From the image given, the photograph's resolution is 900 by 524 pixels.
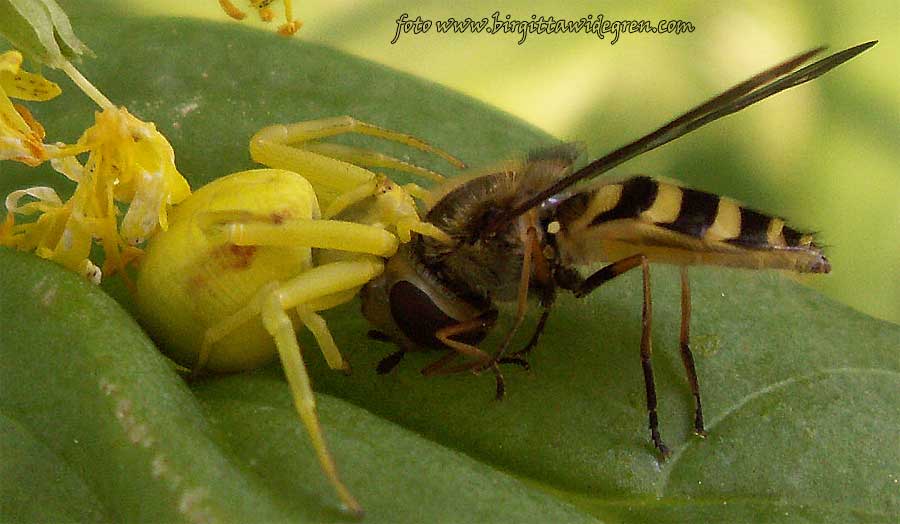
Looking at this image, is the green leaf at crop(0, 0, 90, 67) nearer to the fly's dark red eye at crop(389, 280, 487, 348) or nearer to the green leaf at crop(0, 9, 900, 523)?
the green leaf at crop(0, 9, 900, 523)

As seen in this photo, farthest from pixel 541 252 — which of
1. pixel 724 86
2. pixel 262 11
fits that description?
pixel 724 86

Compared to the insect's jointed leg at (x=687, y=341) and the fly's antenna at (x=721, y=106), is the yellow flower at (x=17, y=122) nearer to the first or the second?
the fly's antenna at (x=721, y=106)

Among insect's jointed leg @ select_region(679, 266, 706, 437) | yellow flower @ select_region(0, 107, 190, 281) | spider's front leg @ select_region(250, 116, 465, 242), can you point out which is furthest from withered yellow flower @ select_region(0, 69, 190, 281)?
insect's jointed leg @ select_region(679, 266, 706, 437)

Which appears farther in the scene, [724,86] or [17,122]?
[724,86]

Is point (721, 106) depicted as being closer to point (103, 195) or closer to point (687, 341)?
point (687, 341)

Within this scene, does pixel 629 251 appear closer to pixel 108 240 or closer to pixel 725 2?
pixel 108 240

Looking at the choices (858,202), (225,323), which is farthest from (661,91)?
(225,323)
